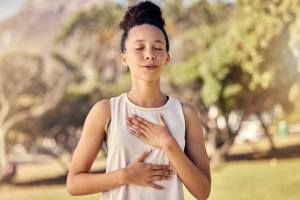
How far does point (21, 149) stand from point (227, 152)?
1.99 metres

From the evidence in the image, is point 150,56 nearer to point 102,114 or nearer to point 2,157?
point 102,114

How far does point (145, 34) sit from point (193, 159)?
255 mm

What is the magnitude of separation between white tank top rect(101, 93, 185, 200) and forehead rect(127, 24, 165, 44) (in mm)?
128

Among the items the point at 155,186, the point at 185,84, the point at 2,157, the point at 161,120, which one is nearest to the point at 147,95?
the point at 161,120

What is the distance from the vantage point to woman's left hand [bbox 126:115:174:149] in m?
1.10

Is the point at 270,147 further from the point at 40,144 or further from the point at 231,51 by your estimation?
the point at 40,144

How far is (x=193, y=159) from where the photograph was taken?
3.85 feet

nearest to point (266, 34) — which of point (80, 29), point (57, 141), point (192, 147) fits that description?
point (80, 29)

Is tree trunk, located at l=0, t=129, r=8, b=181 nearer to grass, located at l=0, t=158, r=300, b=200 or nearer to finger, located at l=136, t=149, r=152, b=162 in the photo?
grass, located at l=0, t=158, r=300, b=200

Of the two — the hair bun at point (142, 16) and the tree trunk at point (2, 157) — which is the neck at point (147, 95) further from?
the tree trunk at point (2, 157)

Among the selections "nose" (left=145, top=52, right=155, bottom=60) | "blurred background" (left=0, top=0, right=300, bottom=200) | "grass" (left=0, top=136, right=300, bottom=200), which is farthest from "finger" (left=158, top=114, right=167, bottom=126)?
"grass" (left=0, top=136, right=300, bottom=200)

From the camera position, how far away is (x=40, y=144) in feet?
19.4

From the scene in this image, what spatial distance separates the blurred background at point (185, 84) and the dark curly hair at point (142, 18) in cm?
466

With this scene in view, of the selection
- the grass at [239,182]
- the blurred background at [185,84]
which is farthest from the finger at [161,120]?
the grass at [239,182]
